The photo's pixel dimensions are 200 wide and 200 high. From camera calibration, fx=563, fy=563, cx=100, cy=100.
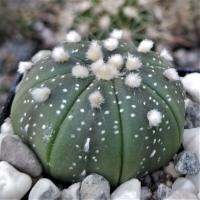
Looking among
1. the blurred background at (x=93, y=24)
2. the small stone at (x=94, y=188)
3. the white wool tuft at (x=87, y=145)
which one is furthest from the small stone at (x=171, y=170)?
the blurred background at (x=93, y=24)

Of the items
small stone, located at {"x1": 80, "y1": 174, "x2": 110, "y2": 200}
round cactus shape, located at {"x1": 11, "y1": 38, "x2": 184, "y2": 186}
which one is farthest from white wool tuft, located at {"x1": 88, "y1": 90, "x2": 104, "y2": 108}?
small stone, located at {"x1": 80, "y1": 174, "x2": 110, "y2": 200}

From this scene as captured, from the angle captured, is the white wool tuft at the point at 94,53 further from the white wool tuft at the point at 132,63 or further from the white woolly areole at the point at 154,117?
the white woolly areole at the point at 154,117

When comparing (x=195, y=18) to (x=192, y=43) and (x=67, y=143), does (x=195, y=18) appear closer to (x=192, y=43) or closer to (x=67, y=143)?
(x=192, y=43)

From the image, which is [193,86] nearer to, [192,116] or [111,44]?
[192,116]

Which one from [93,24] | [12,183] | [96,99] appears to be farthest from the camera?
[93,24]

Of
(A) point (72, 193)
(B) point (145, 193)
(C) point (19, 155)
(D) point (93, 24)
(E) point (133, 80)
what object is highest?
(E) point (133, 80)

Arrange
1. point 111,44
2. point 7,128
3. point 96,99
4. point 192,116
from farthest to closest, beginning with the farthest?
point 192,116, point 7,128, point 111,44, point 96,99

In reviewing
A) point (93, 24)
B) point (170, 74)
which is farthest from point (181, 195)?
point (93, 24)
